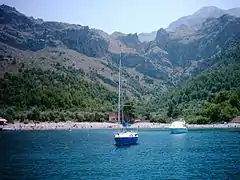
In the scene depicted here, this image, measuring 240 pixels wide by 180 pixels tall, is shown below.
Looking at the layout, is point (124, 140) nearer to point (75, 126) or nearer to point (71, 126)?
point (75, 126)

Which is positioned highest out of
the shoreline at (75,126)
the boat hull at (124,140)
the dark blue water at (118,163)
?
the shoreline at (75,126)

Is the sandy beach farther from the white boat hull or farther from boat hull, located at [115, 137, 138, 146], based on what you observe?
boat hull, located at [115, 137, 138, 146]

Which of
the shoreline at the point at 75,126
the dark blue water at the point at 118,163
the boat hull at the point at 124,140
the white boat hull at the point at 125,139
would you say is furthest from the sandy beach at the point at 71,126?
the dark blue water at the point at 118,163

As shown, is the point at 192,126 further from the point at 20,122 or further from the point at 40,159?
the point at 40,159

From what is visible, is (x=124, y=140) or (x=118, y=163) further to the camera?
(x=124, y=140)

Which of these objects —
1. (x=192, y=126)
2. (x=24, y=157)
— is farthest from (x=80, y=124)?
(x=24, y=157)

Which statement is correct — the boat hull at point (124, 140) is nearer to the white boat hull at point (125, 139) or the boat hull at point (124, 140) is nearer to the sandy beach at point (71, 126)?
the white boat hull at point (125, 139)

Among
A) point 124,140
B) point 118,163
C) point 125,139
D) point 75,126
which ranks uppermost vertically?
point 75,126

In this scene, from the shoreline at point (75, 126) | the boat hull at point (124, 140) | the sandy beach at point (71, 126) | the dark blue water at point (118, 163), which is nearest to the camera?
the dark blue water at point (118, 163)

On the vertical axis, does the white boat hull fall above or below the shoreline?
below

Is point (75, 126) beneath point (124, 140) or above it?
above

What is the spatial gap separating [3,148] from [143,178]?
4851 centimetres

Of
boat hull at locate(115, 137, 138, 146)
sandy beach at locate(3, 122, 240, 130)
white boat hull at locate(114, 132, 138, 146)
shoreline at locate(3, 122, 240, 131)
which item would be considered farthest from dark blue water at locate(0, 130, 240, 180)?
sandy beach at locate(3, 122, 240, 130)

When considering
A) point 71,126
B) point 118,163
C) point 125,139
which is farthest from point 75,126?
point 118,163
